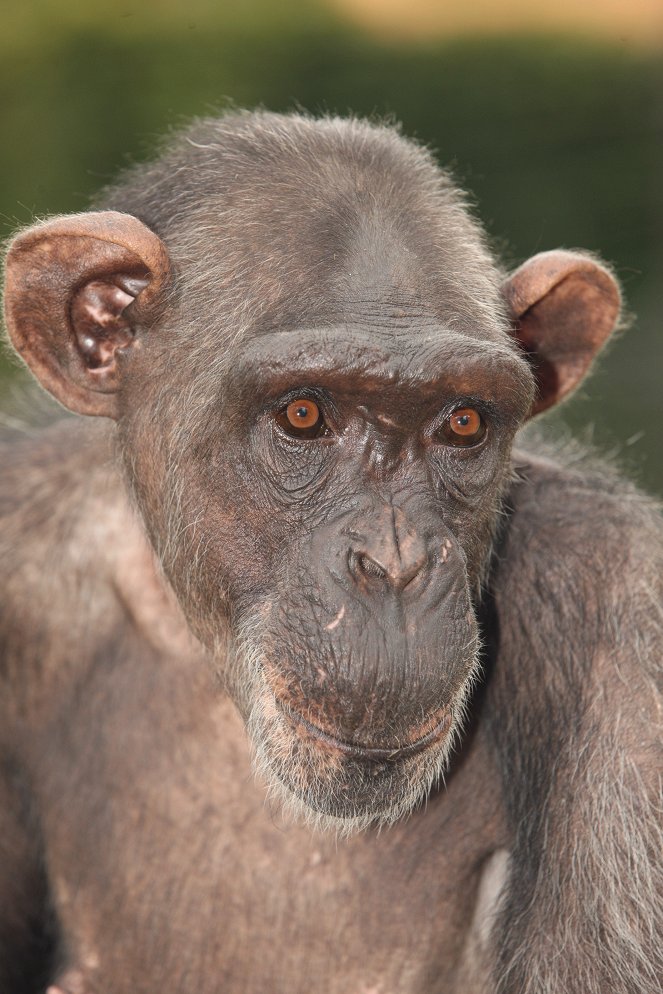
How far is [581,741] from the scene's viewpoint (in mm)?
3680

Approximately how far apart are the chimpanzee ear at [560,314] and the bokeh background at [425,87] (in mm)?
9854

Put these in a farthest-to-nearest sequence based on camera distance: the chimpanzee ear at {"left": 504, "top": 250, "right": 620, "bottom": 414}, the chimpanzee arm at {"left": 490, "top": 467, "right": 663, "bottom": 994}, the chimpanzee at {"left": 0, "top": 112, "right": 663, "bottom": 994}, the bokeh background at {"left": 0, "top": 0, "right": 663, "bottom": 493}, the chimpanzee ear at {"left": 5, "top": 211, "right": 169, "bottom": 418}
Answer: the bokeh background at {"left": 0, "top": 0, "right": 663, "bottom": 493}
the chimpanzee ear at {"left": 504, "top": 250, "right": 620, "bottom": 414}
the chimpanzee ear at {"left": 5, "top": 211, "right": 169, "bottom": 418}
the chimpanzee arm at {"left": 490, "top": 467, "right": 663, "bottom": 994}
the chimpanzee at {"left": 0, "top": 112, "right": 663, "bottom": 994}

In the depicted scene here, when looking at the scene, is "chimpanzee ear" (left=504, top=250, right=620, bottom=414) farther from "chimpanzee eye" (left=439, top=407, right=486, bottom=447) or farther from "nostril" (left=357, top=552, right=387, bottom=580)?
"nostril" (left=357, top=552, right=387, bottom=580)

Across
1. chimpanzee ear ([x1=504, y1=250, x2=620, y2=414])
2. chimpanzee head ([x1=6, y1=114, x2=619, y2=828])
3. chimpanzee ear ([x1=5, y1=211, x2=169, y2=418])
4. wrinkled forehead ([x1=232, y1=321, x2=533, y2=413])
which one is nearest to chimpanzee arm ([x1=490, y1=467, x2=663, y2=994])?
chimpanzee head ([x1=6, y1=114, x2=619, y2=828])

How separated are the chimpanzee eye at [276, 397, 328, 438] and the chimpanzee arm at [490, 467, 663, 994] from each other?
0.88 meters

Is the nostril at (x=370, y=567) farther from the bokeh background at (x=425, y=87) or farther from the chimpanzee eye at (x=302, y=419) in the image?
the bokeh background at (x=425, y=87)

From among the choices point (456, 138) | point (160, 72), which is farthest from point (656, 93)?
point (160, 72)

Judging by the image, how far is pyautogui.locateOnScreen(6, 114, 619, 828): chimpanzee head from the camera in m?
3.33

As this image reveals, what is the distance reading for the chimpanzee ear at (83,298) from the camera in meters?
3.73

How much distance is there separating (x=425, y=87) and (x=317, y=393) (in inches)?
478

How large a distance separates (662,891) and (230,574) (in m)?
1.42

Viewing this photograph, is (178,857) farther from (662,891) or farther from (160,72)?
(160,72)

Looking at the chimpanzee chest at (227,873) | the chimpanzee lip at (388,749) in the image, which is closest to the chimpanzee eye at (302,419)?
the chimpanzee lip at (388,749)

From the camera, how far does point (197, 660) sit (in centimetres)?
441
